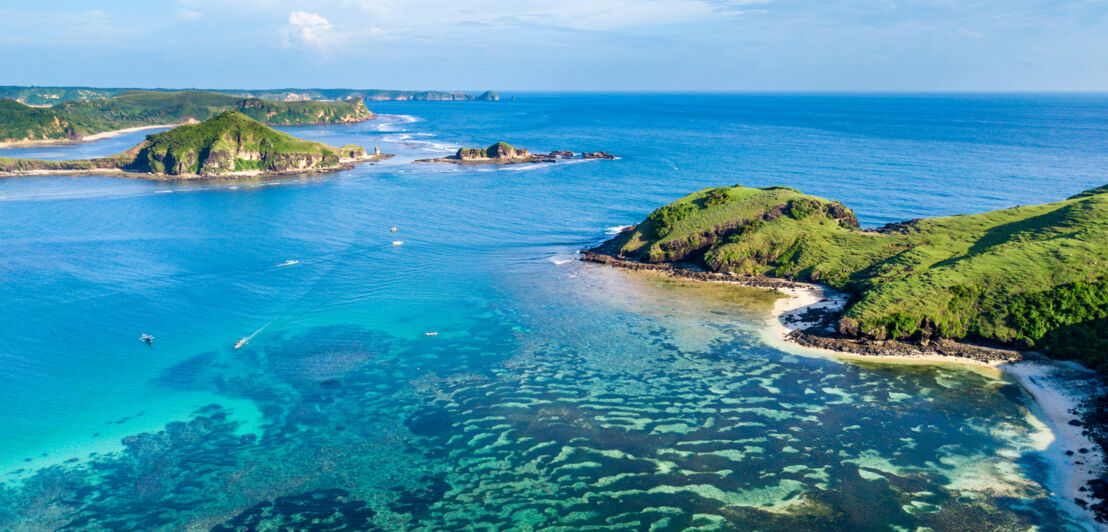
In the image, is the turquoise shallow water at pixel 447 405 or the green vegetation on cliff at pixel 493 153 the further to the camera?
the green vegetation on cliff at pixel 493 153

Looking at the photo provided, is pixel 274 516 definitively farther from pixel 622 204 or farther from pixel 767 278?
pixel 622 204

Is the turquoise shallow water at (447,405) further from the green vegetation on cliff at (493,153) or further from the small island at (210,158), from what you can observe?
the green vegetation on cliff at (493,153)

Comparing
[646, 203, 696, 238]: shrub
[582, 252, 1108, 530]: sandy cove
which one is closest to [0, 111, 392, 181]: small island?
[646, 203, 696, 238]: shrub

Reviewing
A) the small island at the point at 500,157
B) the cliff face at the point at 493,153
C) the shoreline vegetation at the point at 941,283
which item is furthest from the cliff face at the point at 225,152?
the shoreline vegetation at the point at 941,283

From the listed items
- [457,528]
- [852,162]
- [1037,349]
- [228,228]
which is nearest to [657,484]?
[457,528]

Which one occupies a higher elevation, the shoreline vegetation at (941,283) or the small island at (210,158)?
the small island at (210,158)

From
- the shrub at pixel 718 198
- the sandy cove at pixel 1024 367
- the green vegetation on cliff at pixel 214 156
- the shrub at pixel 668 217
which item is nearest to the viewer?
the sandy cove at pixel 1024 367

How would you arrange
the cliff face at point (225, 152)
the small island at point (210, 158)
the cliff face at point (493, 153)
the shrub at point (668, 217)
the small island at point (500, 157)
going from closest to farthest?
the shrub at point (668, 217) → the small island at point (210, 158) → the cliff face at point (225, 152) → the small island at point (500, 157) → the cliff face at point (493, 153)
